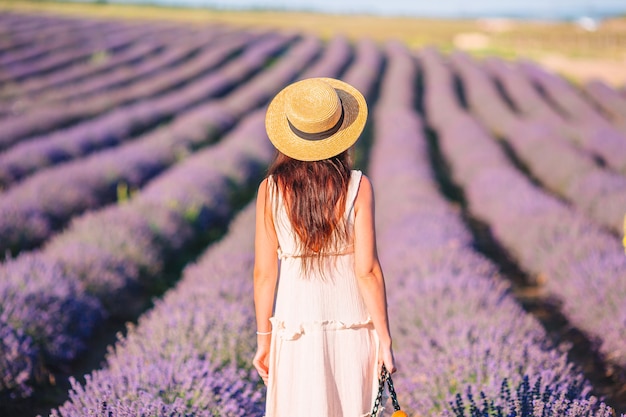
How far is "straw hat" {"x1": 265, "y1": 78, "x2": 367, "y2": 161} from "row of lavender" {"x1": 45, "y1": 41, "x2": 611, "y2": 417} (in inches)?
37.7

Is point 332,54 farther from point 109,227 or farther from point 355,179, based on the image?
point 355,179

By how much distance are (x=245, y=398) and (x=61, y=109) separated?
404 inches

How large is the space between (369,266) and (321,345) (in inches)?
11.3

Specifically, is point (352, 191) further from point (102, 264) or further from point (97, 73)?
point (97, 73)

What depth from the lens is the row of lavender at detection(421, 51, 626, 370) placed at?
11.1ft

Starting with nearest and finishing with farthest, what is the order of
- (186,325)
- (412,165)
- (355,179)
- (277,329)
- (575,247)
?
(355,179)
(277,329)
(186,325)
(575,247)
(412,165)

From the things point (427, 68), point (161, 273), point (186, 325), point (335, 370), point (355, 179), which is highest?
point (427, 68)

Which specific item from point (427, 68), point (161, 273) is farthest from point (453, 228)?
point (427, 68)

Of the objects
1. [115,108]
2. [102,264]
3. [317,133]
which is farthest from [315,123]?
[115,108]

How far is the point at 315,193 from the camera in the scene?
1828mm

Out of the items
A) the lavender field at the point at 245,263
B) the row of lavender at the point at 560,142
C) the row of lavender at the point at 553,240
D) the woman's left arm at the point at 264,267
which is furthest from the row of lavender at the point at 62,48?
the woman's left arm at the point at 264,267

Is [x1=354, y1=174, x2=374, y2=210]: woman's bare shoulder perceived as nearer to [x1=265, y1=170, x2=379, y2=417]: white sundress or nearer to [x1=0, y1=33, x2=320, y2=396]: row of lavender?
[x1=265, y1=170, x2=379, y2=417]: white sundress

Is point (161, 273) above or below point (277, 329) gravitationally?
below

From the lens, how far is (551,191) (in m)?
7.36
